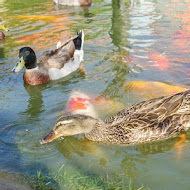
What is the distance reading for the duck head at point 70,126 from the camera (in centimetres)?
494

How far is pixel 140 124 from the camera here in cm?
498

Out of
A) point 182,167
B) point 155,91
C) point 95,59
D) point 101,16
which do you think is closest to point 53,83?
point 95,59

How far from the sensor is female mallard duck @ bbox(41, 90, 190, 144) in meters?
4.98

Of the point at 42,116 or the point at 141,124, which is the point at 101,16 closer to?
the point at 42,116

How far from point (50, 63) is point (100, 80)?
1.49 metres

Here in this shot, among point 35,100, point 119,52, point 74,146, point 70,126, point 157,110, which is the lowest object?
point 35,100

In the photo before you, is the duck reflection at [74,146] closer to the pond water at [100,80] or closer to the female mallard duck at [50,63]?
the pond water at [100,80]

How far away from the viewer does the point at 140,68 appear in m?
8.13

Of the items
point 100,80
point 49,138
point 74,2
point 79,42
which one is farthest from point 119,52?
point 74,2

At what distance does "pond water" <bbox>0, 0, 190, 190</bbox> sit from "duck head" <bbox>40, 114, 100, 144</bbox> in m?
0.19

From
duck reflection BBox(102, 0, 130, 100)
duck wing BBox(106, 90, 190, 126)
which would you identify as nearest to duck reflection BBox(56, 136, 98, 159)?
duck wing BBox(106, 90, 190, 126)

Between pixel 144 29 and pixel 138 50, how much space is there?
2.27 metres

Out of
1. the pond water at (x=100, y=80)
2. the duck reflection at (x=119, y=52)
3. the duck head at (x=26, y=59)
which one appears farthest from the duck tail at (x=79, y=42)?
the duck head at (x=26, y=59)

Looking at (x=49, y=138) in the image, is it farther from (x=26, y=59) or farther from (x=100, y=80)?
(x=26, y=59)
